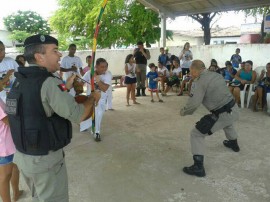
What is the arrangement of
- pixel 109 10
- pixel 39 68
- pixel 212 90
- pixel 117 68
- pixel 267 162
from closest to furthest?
1. pixel 39 68
2. pixel 212 90
3. pixel 267 162
4. pixel 117 68
5. pixel 109 10

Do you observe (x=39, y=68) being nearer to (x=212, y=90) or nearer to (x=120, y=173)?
(x=120, y=173)

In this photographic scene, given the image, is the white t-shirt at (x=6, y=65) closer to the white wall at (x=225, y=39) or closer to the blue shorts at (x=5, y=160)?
the blue shorts at (x=5, y=160)

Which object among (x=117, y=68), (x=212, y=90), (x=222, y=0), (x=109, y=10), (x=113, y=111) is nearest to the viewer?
(x=212, y=90)

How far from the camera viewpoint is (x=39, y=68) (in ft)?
5.89

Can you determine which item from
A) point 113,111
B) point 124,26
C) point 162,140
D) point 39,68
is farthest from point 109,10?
point 39,68

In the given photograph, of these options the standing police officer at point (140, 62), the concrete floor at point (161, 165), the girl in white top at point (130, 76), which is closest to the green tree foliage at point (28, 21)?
the standing police officer at point (140, 62)

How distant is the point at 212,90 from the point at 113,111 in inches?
151

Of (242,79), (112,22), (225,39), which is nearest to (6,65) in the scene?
(242,79)

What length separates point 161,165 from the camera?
13.1 ft

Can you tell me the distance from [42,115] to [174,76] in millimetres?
7993

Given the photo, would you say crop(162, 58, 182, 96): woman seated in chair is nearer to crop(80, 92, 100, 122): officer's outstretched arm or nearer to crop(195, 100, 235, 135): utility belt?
crop(195, 100, 235, 135): utility belt

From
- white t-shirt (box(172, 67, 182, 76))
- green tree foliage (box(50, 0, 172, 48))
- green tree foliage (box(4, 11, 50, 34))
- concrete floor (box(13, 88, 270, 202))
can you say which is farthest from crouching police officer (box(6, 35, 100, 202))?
green tree foliage (box(4, 11, 50, 34))

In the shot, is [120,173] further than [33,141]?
Yes

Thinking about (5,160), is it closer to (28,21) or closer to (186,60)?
(186,60)
